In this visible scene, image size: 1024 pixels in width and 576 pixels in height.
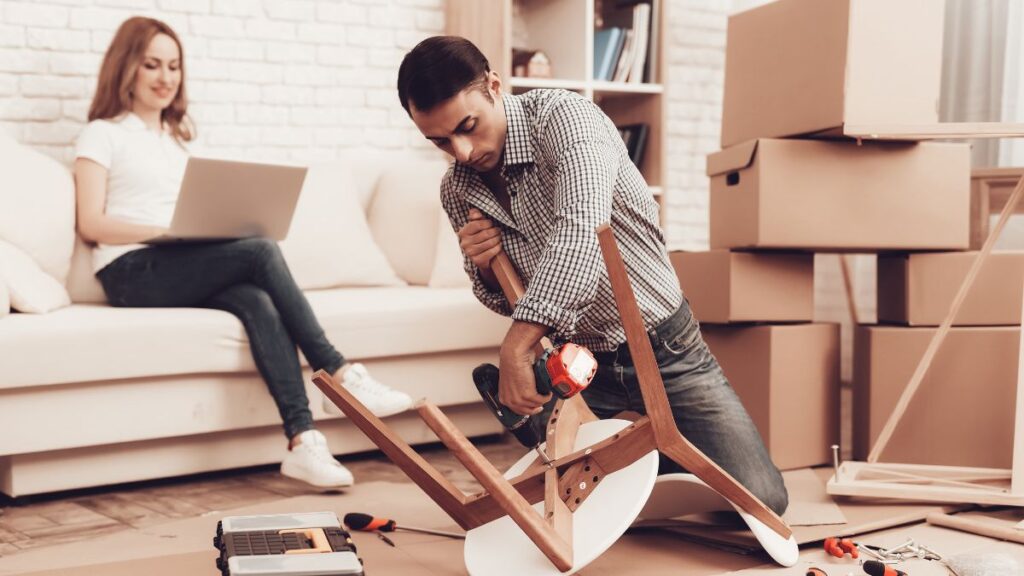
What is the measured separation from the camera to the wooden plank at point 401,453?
1689mm

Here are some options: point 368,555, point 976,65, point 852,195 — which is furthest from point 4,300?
point 976,65

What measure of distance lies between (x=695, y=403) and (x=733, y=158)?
0.78 m

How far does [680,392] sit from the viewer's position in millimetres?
1830

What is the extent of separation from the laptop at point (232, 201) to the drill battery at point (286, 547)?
0.90 m

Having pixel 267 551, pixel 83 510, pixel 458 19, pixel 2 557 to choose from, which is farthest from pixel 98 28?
pixel 267 551

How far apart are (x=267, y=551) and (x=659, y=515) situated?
29.3 inches

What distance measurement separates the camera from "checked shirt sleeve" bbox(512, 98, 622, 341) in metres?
1.46

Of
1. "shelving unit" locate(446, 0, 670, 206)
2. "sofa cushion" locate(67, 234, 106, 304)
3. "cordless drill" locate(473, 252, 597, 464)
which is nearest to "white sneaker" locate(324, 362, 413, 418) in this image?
"cordless drill" locate(473, 252, 597, 464)

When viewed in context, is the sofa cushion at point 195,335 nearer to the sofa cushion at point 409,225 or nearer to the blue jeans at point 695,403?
the sofa cushion at point 409,225

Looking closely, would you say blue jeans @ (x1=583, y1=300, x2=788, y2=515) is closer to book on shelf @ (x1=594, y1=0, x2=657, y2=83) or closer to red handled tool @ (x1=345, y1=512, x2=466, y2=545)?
red handled tool @ (x1=345, y1=512, x2=466, y2=545)

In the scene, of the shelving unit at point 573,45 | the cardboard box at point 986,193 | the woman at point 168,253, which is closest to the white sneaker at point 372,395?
the woman at point 168,253

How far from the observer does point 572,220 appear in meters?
1.48

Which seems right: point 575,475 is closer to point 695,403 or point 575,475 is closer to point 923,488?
point 695,403

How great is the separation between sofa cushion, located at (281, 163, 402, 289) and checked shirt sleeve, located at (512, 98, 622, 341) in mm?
1428
